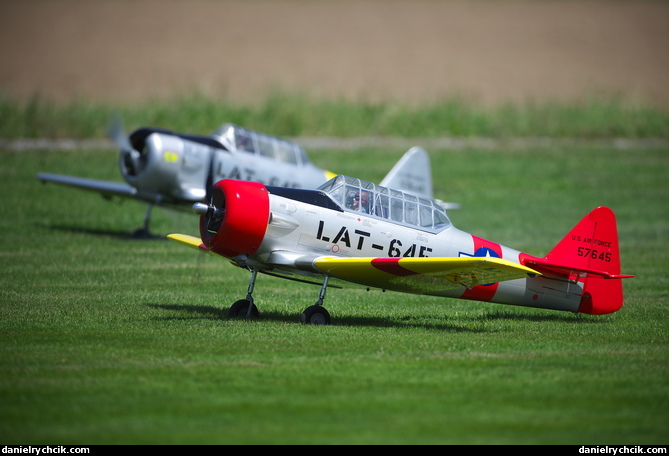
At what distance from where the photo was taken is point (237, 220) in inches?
434

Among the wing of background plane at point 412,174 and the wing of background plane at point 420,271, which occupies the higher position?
the wing of background plane at point 412,174

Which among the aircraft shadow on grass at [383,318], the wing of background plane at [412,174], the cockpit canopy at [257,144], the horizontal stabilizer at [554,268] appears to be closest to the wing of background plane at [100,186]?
the cockpit canopy at [257,144]

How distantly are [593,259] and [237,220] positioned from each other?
5005 millimetres

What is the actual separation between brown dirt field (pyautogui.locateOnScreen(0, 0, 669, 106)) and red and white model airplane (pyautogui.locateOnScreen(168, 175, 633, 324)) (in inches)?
998

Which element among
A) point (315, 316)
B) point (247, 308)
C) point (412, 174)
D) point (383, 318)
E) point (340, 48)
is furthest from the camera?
point (340, 48)

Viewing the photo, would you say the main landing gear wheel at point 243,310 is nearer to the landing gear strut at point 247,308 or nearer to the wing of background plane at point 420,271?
the landing gear strut at point 247,308

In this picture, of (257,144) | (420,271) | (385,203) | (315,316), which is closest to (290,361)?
(315,316)

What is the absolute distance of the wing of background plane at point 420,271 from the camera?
10.5 metres

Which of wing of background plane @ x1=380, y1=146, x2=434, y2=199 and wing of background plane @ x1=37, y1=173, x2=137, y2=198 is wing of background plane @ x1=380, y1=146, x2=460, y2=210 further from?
wing of background plane @ x1=37, y1=173, x2=137, y2=198

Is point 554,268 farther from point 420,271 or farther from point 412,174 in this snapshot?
point 412,174

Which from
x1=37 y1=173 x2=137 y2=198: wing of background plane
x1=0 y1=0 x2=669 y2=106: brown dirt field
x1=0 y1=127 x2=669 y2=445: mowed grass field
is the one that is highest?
x1=0 y1=0 x2=669 y2=106: brown dirt field

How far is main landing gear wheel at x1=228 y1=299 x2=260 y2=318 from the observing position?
11.9m

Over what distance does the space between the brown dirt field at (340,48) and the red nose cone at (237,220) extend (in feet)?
84.0

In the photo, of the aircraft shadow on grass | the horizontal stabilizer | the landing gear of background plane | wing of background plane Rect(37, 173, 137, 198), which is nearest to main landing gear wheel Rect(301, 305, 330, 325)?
the landing gear of background plane
